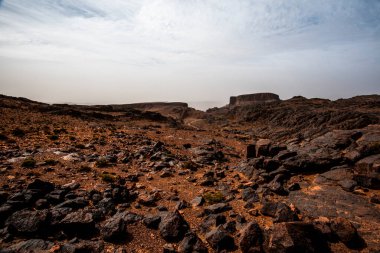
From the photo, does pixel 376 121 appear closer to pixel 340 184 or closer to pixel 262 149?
pixel 262 149

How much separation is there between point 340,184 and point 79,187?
47.2 feet

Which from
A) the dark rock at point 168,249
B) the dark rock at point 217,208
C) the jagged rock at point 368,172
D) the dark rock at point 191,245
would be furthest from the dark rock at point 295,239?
the jagged rock at point 368,172

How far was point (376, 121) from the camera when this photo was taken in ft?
112

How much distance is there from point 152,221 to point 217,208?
3.20 metres

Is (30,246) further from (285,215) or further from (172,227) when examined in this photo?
(285,215)

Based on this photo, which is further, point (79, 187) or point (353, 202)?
point (79, 187)

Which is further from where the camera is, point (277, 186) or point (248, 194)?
point (277, 186)

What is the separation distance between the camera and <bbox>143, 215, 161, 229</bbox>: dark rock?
402 inches

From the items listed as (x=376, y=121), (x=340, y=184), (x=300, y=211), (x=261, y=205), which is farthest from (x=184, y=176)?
(x=376, y=121)

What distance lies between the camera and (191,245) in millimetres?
8820

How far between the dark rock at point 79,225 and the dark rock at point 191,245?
3366mm

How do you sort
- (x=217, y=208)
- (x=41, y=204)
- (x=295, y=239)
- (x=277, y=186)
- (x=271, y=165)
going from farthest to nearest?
(x=271, y=165) < (x=277, y=186) < (x=217, y=208) < (x=41, y=204) < (x=295, y=239)

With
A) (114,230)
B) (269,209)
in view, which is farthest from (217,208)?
(114,230)

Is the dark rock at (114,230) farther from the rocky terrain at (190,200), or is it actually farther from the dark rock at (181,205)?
the dark rock at (181,205)
